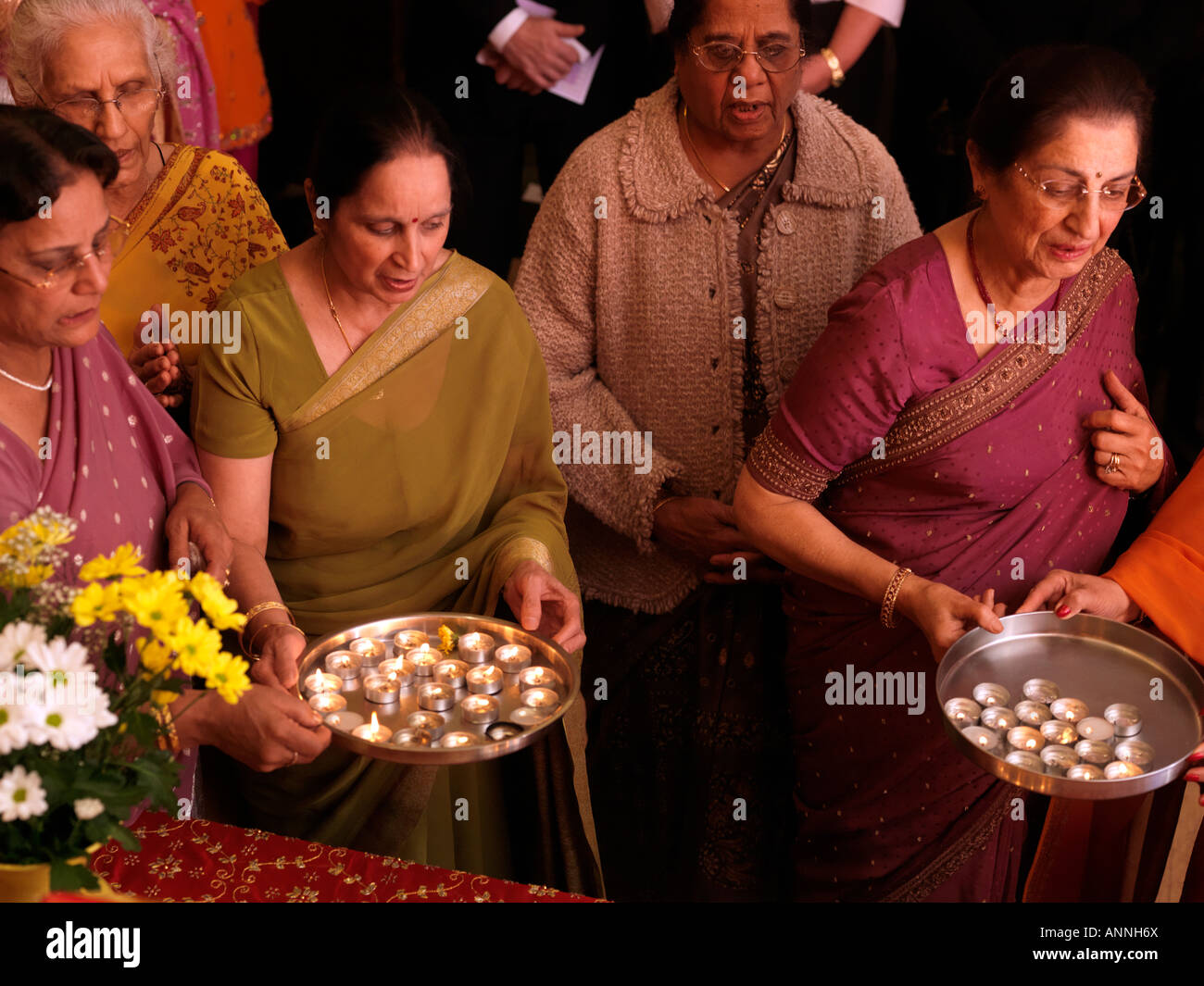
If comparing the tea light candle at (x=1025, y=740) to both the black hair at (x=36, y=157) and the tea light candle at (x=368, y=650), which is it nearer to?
the tea light candle at (x=368, y=650)

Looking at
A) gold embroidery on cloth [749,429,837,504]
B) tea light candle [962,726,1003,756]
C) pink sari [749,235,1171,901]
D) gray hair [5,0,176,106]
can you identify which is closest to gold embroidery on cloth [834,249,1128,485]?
pink sari [749,235,1171,901]

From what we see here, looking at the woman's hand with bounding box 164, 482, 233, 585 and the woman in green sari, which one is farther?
the woman in green sari

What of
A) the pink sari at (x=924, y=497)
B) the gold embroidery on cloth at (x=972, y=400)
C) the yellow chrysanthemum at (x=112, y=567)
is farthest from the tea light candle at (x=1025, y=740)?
the yellow chrysanthemum at (x=112, y=567)

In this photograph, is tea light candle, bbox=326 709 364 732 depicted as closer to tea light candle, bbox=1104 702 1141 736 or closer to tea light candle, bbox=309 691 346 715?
tea light candle, bbox=309 691 346 715

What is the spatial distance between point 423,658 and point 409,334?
630 millimetres

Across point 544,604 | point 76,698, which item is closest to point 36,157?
point 76,698

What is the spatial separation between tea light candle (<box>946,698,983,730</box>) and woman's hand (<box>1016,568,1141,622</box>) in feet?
0.91

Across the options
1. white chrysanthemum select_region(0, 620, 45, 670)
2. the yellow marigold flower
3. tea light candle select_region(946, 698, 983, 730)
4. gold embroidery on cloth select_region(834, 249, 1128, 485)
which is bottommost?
tea light candle select_region(946, 698, 983, 730)

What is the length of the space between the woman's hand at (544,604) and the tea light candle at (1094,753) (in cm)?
71

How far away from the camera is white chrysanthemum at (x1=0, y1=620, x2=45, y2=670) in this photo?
1217 mm

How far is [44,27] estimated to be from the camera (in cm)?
216

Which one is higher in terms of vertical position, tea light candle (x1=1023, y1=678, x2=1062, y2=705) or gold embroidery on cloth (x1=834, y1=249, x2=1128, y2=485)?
gold embroidery on cloth (x1=834, y1=249, x2=1128, y2=485)

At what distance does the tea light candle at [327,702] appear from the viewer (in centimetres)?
173

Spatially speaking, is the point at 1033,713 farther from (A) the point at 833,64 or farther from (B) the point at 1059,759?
(A) the point at 833,64
